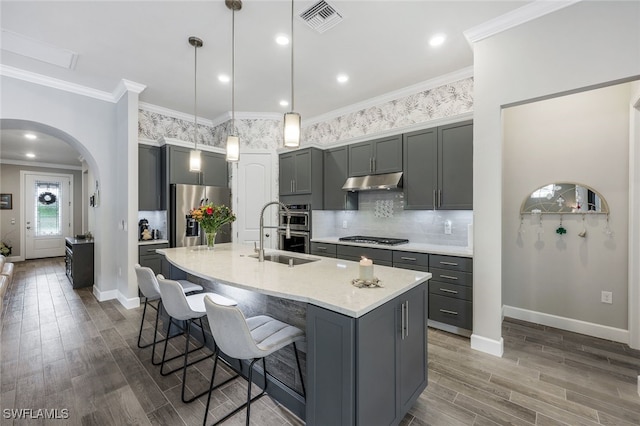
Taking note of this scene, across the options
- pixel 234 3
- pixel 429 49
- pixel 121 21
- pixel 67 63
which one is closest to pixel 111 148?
pixel 67 63

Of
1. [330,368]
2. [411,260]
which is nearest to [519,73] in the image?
[411,260]

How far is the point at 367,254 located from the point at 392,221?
77 cm

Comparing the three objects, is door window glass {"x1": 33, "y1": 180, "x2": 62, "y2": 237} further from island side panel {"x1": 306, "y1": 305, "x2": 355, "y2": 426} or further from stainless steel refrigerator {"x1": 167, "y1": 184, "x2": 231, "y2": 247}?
island side panel {"x1": 306, "y1": 305, "x2": 355, "y2": 426}

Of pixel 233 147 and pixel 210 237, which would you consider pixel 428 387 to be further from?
pixel 233 147

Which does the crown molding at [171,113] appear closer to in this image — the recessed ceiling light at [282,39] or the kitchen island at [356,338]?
the recessed ceiling light at [282,39]

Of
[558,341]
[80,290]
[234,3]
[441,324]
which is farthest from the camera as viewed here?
[80,290]

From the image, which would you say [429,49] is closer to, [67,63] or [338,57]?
[338,57]

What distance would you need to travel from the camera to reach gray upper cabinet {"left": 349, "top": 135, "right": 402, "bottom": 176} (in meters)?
3.80

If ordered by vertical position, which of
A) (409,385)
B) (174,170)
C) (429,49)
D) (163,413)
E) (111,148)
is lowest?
(163,413)

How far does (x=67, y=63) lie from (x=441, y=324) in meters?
5.37

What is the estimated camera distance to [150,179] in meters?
4.47

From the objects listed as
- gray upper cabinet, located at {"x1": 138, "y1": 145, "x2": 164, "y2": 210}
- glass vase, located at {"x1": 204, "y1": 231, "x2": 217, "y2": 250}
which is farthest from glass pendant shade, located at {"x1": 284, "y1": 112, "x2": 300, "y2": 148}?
gray upper cabinet, located at {"x1": 138, "y1": 145, "x2": 164, "y2": 210}

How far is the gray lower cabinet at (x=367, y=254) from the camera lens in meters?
3.56

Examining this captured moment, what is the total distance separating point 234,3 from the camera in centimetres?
239
